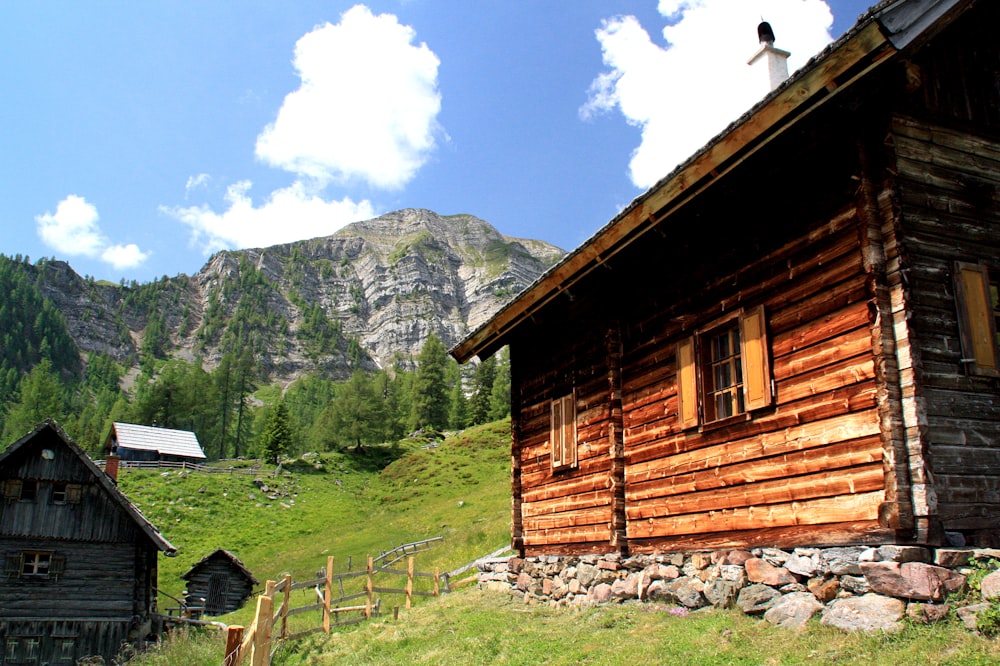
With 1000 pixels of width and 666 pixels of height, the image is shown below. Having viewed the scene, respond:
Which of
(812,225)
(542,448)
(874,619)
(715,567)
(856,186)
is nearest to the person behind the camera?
(874,619)

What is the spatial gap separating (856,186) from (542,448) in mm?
9450

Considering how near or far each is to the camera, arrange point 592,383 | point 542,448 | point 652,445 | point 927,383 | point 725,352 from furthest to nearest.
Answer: point 542,448
point 592,383
point 652,445
point 725,352
point 927,383

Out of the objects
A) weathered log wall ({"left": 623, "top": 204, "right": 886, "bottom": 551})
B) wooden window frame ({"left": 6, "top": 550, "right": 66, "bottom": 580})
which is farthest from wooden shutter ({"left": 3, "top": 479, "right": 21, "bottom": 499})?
weathered log wall ({"left": 623, "top": 204, "right": 886, "bottom": 551})

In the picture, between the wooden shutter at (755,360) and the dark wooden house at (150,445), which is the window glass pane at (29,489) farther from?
the dark wooden house at (150,445)

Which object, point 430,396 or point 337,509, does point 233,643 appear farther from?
point 430,396

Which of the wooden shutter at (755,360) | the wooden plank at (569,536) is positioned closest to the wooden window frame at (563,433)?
the wooden plank at (569,536)

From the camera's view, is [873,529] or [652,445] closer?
[873,529]

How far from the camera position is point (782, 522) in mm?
9742

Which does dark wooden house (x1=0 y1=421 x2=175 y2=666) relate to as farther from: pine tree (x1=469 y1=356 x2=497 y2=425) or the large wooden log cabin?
pine tree (x1=469 y1=356 x2=497 y2=425)

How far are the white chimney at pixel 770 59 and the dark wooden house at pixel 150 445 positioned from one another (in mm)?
80089

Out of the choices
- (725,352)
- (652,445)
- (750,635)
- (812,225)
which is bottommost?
(750,635)

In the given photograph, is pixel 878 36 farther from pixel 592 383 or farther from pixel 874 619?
pixel 592 383

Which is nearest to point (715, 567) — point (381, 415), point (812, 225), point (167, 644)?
point (812, 225)

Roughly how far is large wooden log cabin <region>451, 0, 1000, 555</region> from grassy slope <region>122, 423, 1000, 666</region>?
1382mm
